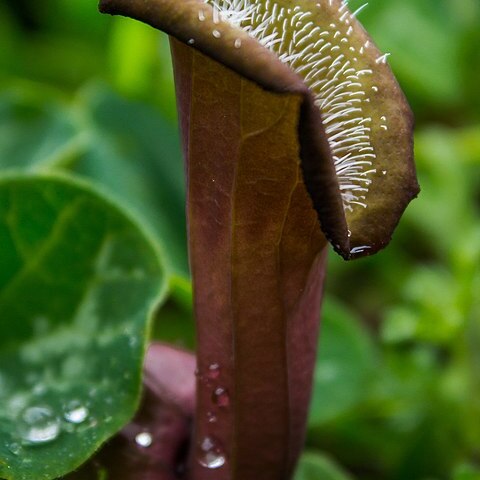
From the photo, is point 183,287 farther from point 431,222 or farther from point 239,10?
point 431,222

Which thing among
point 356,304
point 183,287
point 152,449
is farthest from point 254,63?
point 356,304

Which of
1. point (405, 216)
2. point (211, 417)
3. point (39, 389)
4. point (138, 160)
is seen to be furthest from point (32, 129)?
point (211, 417)

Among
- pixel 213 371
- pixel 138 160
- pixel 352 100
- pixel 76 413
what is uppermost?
pixel 352 100

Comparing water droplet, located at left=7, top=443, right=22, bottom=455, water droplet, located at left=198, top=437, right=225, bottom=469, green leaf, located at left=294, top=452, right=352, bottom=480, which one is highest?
water droplet, located at left=198, top=437, right=225, bottom=469

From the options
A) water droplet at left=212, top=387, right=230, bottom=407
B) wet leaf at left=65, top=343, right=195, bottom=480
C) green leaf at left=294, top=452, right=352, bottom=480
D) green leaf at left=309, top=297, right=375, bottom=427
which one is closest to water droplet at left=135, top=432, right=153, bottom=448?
wet leaf at left=65, top=343, right=195, bottom=480

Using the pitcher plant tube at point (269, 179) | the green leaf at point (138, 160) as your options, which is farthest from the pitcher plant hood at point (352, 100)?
the green leaf at point (138, 160)

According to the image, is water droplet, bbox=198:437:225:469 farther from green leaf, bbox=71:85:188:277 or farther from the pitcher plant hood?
green leaf, bbox=71:85:188:277

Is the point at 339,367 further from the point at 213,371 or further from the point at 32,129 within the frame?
the point at 32,129
